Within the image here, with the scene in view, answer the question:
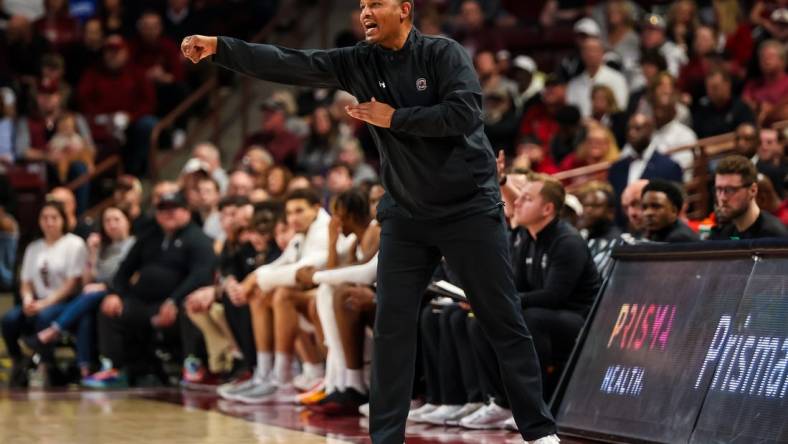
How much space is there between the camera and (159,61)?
646 inches

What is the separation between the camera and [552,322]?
6887 mm

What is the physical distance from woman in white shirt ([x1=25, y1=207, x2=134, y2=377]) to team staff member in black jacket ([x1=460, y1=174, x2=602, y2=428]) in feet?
17.1

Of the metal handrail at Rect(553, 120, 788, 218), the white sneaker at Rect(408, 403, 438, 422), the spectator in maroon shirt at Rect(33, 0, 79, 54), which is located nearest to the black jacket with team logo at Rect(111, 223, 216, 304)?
the metal handrail at Rect(553, 120, 788, 218)

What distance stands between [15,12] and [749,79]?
966 centimetres

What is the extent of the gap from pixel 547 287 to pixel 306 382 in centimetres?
266

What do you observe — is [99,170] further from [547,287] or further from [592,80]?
[547,287]

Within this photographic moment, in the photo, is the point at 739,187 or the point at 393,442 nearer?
the point at 393,442

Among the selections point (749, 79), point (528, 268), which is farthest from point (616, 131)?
point (528, 268)

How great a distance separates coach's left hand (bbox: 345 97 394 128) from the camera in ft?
16.3

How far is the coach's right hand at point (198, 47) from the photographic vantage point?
16.5 feet

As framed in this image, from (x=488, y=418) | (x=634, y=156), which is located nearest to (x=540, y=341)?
(x=488, y=418)

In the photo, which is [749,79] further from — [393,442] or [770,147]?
[393,442]

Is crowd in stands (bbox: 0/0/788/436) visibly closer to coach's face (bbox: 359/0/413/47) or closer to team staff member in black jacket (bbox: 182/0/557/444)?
team staff member in black jacket (bbox: 182/0/557/444)

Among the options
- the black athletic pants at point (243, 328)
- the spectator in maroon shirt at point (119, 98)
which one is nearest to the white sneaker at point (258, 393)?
the black athletic pants at point (243, 328)
